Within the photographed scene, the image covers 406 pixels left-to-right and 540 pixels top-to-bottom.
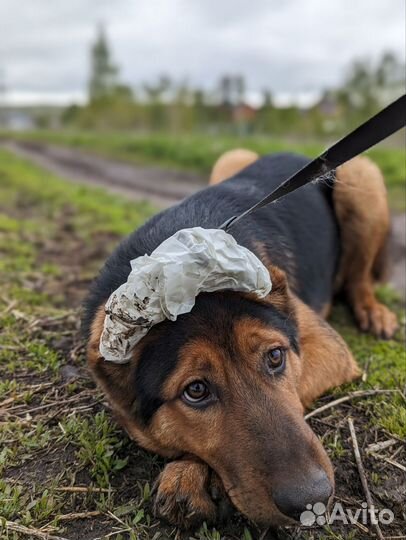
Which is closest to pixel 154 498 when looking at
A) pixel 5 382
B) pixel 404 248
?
pixel 5 382

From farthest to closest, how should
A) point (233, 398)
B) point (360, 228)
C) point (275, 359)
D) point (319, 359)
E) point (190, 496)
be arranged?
1. point (360, 228)
2. point (319, 359)
3. point (275, 359)
4. point (190, 496)
5. point (233, 398)

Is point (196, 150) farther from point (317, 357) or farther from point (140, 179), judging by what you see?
point (317, 357)

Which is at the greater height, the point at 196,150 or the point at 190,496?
the point at 190,496

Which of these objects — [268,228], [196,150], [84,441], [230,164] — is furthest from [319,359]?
[196,150]

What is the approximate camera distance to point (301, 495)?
7.59 feet

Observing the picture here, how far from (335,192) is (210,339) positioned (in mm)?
3201

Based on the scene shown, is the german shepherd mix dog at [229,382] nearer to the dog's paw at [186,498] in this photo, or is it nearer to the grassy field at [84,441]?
the dog's paw at [186,498]

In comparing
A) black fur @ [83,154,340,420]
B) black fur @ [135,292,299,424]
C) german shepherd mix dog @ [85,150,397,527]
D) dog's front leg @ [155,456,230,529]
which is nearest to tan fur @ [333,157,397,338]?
black fur @ [83,154,340,420]

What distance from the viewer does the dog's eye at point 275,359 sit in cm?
292

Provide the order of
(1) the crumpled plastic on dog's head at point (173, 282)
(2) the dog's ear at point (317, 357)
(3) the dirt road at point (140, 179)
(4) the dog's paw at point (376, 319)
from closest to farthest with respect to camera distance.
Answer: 1. (1) the crumpled plastic on dog's head at point (173, 282)
2. (2) the dog's ear at point (317, 357)
3. (4) the dog's paw at point (376, 319)
4. (3) the dirt road at point (140, 179)

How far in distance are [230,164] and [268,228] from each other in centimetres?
211

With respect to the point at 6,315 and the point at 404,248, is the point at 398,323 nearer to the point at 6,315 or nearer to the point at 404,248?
the point at 404,248

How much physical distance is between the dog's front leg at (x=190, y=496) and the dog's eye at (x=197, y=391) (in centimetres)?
39

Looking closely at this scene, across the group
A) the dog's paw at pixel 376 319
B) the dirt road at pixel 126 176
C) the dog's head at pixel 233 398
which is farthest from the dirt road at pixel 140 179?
the dog's head at pixel 233 398
